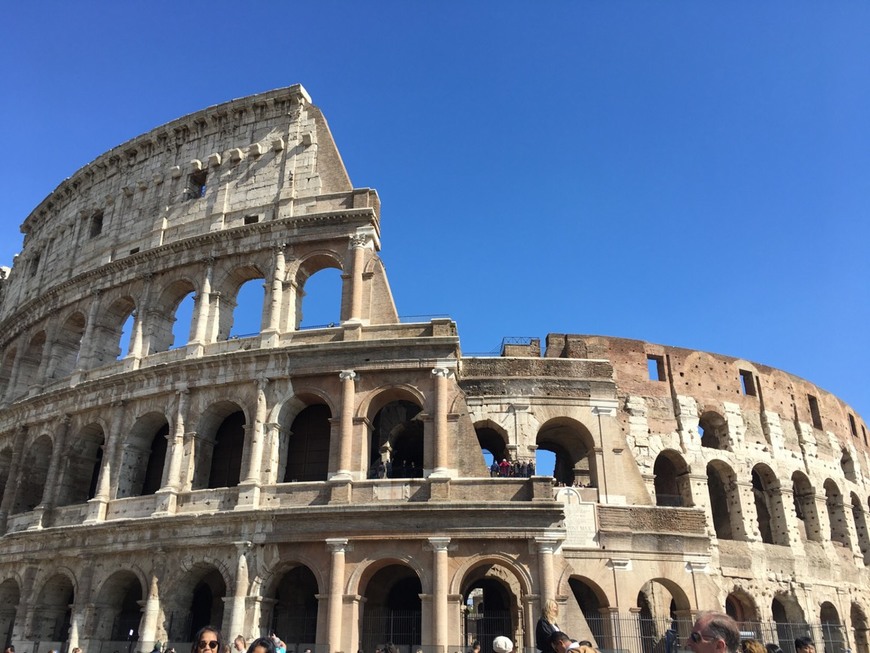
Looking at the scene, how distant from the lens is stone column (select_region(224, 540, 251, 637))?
1606 centimetres

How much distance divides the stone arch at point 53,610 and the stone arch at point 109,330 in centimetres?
646

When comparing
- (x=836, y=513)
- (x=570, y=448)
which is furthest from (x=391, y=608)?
(x=836, y=513)

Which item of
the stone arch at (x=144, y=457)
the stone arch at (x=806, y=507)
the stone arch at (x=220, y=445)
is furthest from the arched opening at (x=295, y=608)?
the stone arch at (x=806, y=507)

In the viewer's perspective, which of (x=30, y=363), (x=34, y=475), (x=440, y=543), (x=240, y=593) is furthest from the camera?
(x=30, y=363)

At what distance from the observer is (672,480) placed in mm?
23516

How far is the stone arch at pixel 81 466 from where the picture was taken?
20734 mm

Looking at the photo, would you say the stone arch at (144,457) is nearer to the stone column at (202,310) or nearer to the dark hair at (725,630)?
the stone column at (202,310)

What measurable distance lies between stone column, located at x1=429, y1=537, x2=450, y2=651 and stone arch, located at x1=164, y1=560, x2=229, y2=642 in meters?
5.14

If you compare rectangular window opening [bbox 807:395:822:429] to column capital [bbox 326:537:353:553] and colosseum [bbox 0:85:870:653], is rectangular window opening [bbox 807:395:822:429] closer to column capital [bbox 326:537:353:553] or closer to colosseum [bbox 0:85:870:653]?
colosseum [bbox 0:85:870:653]

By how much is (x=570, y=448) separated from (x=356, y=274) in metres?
8.34

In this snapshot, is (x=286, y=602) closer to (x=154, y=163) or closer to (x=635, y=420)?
(x=635, y=420)

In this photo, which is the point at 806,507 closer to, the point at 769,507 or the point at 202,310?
the point at 769,507

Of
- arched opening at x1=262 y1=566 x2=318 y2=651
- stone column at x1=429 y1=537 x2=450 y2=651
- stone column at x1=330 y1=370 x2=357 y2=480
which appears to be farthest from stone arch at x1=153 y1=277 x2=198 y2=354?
stone column at x1=429 y1=537 x2=450 y2=651

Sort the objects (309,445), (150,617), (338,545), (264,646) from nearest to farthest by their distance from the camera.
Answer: (264,646)
(338,545)
(150,617)
(309,445)
